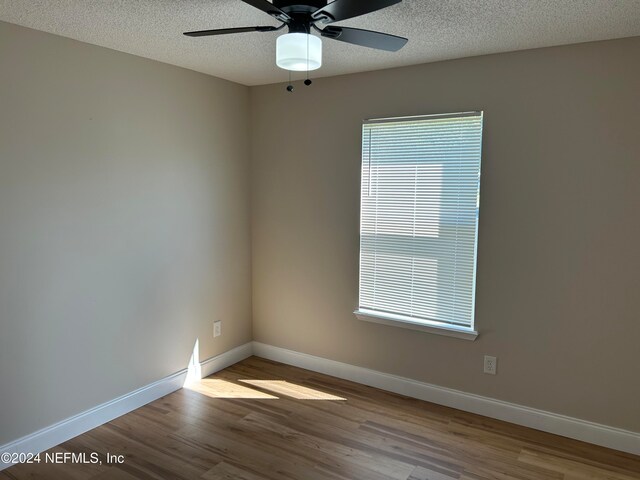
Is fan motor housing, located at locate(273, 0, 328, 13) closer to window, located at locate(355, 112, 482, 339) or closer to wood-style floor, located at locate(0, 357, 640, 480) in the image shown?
window, located at locate(355, 112, 482, 339)

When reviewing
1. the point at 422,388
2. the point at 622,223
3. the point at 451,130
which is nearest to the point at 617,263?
the point at 622,223

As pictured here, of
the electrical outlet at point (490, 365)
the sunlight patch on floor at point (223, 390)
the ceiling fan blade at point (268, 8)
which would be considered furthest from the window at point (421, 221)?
the ceiling fan blade at point (268, 8)

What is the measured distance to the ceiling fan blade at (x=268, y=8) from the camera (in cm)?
164

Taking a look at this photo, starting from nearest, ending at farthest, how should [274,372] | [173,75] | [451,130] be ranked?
[451,130] < [173,75] < [274,372]

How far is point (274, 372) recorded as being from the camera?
3.76 metres

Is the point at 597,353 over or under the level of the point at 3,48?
under

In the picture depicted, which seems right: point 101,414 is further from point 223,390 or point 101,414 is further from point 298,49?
point 298,49

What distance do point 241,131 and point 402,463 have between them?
2.75 metres

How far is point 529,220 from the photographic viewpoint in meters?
2.82

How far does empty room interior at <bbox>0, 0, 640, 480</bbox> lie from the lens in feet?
7.98

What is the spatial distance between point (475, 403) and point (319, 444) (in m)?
1.11

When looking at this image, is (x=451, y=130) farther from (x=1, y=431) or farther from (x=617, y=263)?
(x=1, y=431)

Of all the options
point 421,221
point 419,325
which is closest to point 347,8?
point 421,221

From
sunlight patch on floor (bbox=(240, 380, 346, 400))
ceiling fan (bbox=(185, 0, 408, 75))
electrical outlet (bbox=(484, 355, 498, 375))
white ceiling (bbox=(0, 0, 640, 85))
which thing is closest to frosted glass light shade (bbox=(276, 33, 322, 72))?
ceiling fan (bbox=(185, 0, 408, 75))
